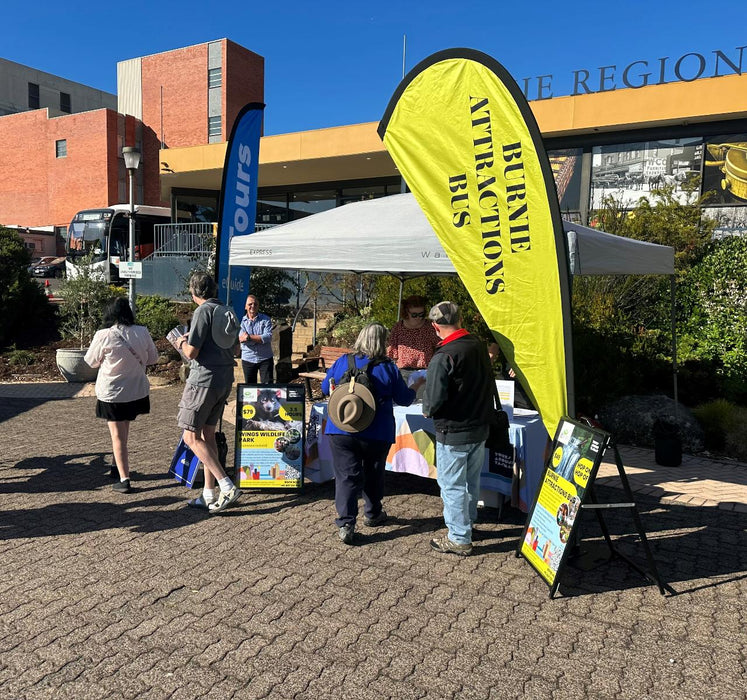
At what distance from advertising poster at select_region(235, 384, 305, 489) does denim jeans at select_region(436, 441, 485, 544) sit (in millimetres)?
1596

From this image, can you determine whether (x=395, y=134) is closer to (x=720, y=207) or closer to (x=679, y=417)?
(x=679, y=417)

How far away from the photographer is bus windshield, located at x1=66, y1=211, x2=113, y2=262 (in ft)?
81.9

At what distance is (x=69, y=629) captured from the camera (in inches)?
130

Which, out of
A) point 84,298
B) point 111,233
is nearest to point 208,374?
point 84,298

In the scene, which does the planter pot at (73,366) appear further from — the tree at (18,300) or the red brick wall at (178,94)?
the red brick wall at (178,94)

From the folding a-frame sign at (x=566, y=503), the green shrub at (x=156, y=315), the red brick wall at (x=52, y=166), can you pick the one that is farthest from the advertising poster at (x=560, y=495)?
the red brick wall at (x=52, y=166)

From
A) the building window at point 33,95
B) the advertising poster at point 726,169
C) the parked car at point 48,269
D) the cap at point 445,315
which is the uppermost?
the building window at point 33,95

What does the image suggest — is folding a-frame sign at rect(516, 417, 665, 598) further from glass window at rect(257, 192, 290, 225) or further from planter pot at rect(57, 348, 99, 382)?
glass window at rect(257, 192, 290, 225)

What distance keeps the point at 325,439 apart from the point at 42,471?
2888 mm

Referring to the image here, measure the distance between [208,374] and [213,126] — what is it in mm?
42759

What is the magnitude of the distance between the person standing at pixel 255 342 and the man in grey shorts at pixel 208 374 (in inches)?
105

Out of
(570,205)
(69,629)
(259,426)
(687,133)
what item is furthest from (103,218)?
(69,629)

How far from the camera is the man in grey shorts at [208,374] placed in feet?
15.6

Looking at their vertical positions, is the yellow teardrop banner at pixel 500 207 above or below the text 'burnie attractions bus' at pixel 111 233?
below
